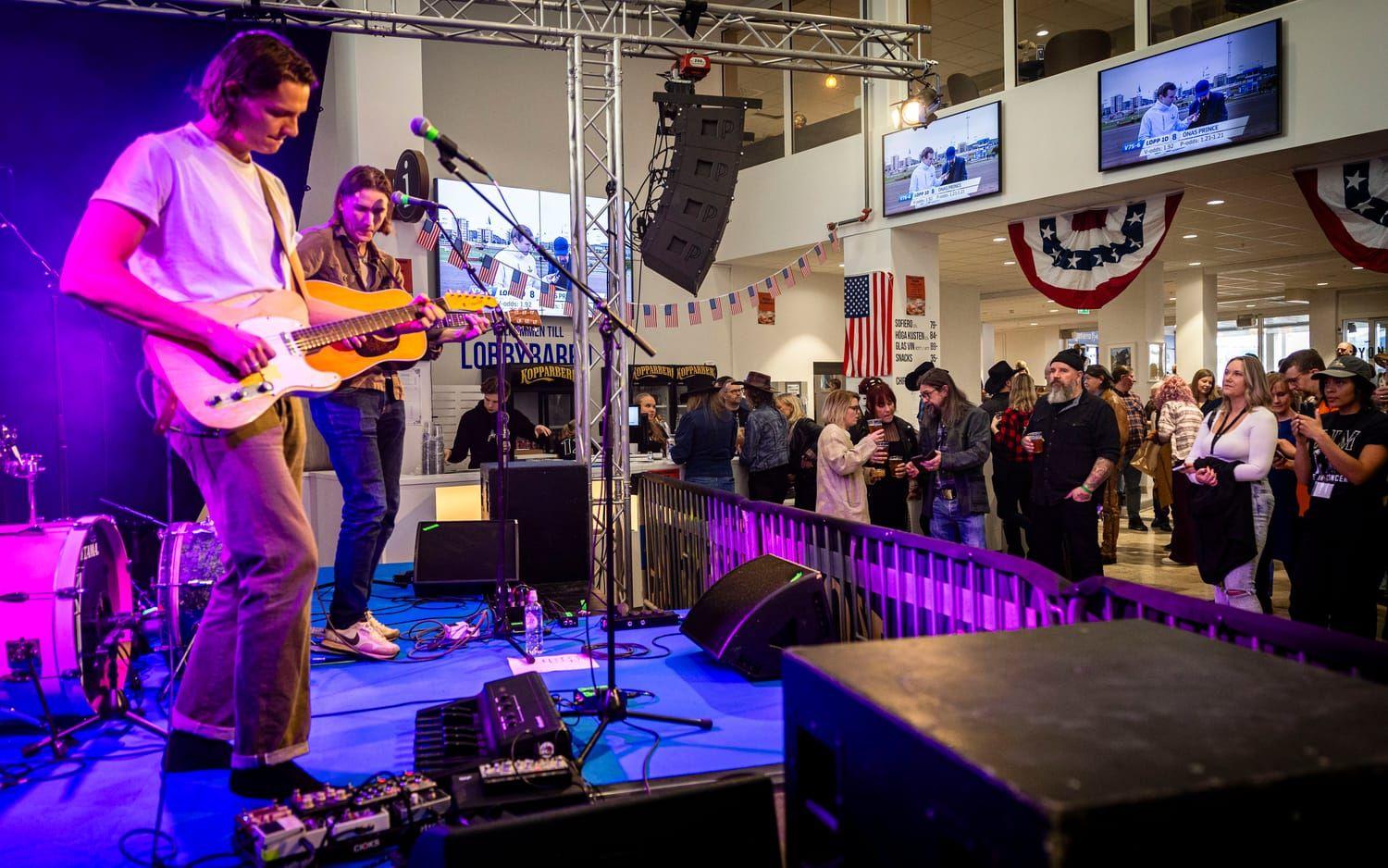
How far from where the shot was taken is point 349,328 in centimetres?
280

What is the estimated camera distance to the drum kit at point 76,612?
9.86 feet

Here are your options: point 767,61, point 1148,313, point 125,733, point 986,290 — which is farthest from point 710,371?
point 125,733

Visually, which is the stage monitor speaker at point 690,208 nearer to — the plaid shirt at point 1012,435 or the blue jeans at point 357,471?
the plaid shirt at point 1012,435

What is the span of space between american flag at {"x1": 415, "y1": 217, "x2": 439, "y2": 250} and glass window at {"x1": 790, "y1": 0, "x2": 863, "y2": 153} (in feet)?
19.2

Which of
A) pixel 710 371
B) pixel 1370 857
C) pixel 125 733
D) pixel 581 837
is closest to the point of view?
pixel 1370 857

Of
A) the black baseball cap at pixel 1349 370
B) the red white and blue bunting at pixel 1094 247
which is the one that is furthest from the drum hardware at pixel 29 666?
the red white and blue bunting at pixel 1094 247

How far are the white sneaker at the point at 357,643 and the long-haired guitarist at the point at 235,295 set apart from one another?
1669mm

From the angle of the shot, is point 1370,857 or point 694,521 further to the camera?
point 694,521

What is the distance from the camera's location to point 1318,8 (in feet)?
24.4

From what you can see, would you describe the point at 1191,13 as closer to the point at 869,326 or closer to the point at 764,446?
the point at 869,326

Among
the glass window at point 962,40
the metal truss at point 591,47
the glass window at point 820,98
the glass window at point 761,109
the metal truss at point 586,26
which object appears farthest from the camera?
the glass window at point 761,109

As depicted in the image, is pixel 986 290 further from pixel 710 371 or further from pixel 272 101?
pixel 272 101

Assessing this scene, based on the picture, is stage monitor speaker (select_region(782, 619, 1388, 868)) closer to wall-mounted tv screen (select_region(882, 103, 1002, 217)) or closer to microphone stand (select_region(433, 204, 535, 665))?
microphone stand (select_region(433, 204, 535, 665))

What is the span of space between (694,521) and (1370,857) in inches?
180
